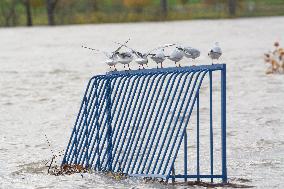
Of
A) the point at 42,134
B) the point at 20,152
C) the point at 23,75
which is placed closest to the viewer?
the point at 20,152

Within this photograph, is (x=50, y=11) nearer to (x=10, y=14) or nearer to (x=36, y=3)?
(x=10, y=14)

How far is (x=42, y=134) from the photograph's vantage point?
12.2 m

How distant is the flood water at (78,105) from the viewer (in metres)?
8.98

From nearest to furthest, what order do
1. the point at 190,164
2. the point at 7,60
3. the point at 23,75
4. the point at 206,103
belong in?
the point at 190,164, the point at 206,103, the point at 23,75, the point at 7,60

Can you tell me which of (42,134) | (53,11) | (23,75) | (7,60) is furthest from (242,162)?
(53,11)

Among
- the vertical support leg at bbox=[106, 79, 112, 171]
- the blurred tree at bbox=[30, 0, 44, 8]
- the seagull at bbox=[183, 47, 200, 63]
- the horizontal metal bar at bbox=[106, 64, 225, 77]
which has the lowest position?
the blurred tree at bbox=[30, 0, 44, 8]

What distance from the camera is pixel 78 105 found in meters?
15.5

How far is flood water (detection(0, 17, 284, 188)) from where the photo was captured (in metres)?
8.98

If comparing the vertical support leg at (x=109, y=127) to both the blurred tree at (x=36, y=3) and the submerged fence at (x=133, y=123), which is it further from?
the blurred tree at (x=36, y=3)

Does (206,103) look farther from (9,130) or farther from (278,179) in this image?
(278,179)

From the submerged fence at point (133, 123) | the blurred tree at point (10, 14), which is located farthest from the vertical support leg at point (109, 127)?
the blurred tree at point (10, 14)

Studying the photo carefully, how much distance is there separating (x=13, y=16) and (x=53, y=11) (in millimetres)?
2715

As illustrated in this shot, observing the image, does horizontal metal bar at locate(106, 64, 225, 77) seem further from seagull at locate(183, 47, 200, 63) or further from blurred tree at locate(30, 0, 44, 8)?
blurred tree at locate(30, 0, 44, 8)

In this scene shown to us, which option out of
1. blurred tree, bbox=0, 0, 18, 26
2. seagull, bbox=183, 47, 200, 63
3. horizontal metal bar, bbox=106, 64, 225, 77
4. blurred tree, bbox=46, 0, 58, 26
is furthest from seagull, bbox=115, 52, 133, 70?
blurred tree, bbox=0, 0, 18, 26
